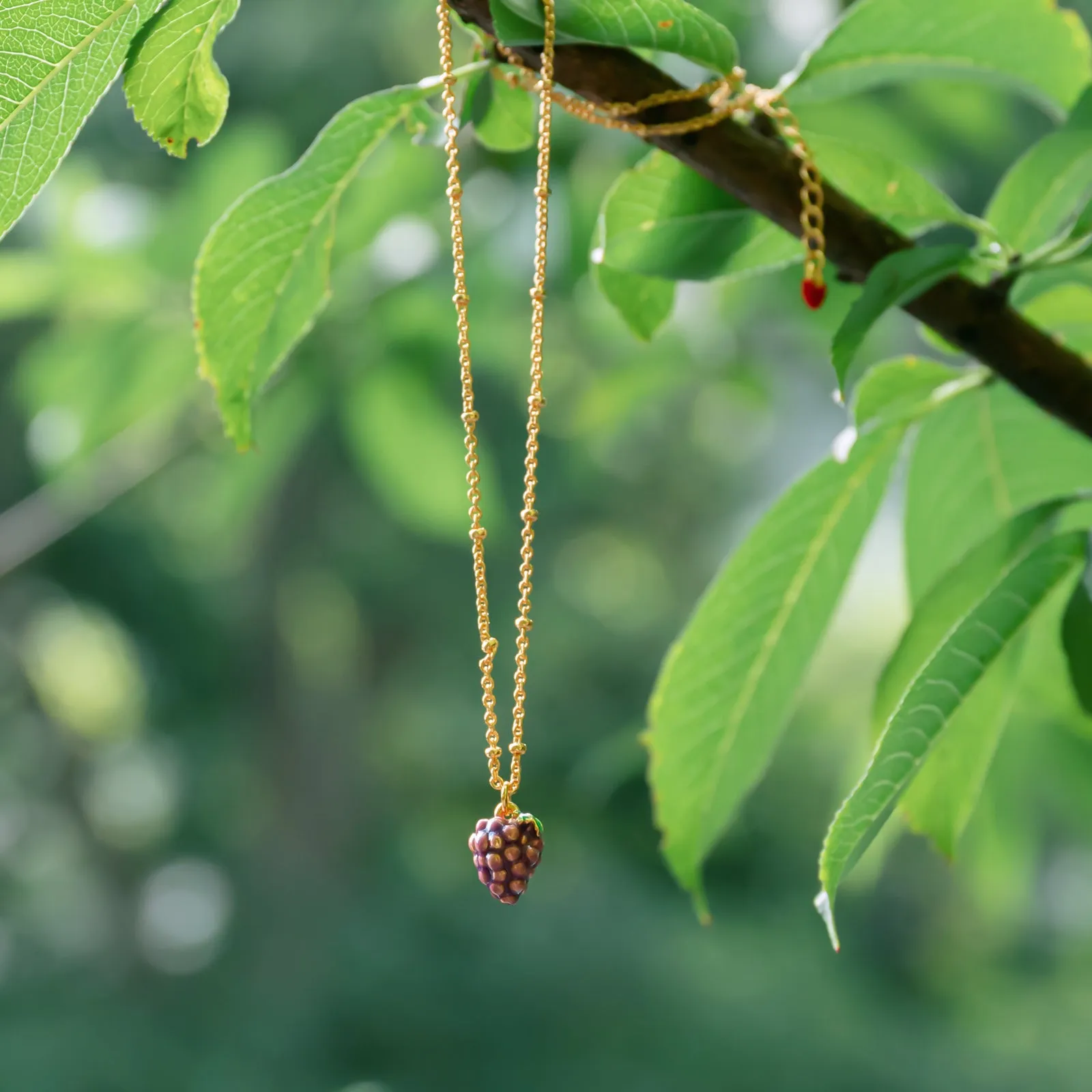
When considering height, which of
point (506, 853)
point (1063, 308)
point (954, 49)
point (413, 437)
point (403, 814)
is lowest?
point (403, 814)


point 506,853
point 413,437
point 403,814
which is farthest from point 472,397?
point 403,814

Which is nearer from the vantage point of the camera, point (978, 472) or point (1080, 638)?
point (1080, 638)

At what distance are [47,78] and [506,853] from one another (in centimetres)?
30

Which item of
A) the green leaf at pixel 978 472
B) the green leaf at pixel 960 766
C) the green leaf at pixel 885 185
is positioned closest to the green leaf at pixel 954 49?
the green leaf at pixel 885 185

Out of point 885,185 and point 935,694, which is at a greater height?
point 885,185

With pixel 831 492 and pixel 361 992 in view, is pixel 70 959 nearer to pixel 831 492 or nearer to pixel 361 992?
pixel 361 992

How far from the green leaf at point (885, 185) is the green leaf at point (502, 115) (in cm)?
11

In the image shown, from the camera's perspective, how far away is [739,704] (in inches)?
21.1

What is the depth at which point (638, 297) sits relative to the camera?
500 mm

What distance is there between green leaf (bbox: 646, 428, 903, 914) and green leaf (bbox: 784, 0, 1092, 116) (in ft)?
0.50

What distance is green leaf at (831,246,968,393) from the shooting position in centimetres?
40

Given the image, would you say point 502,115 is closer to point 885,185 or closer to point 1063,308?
point 885,185

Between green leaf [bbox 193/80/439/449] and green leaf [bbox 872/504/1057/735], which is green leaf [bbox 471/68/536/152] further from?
green leaf [bbox 872/504/1057/735]

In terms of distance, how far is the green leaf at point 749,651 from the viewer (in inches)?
20.9
